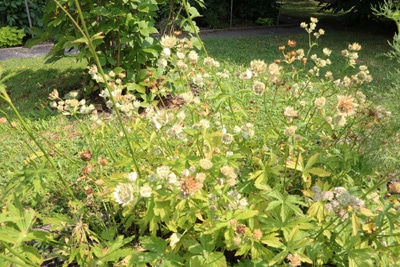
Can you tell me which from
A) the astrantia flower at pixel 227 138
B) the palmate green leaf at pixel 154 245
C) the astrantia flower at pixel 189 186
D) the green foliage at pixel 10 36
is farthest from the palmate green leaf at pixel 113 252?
the green foliage at pixel 10 36

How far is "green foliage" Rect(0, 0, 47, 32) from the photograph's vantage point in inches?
313

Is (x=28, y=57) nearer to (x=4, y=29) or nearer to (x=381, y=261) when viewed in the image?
(x=4, y=29)

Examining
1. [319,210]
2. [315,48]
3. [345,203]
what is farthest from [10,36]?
[345,203]

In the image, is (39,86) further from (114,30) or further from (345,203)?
(345,203)

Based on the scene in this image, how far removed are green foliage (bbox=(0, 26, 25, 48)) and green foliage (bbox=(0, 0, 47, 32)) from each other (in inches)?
15.3

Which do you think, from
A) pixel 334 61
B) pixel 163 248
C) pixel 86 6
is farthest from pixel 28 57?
pixel 163 248

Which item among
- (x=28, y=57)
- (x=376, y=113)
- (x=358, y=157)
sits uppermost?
(x=376, y=113)

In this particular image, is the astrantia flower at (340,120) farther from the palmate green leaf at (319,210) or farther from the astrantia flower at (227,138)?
the astrantia flower at (227,138)

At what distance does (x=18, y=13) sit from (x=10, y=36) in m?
0.94

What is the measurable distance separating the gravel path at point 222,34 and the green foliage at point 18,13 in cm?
85

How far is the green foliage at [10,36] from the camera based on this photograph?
7508mm

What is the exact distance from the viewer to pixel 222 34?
30.1 feet

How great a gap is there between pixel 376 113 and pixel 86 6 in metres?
3.13

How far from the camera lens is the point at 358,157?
1.80m
